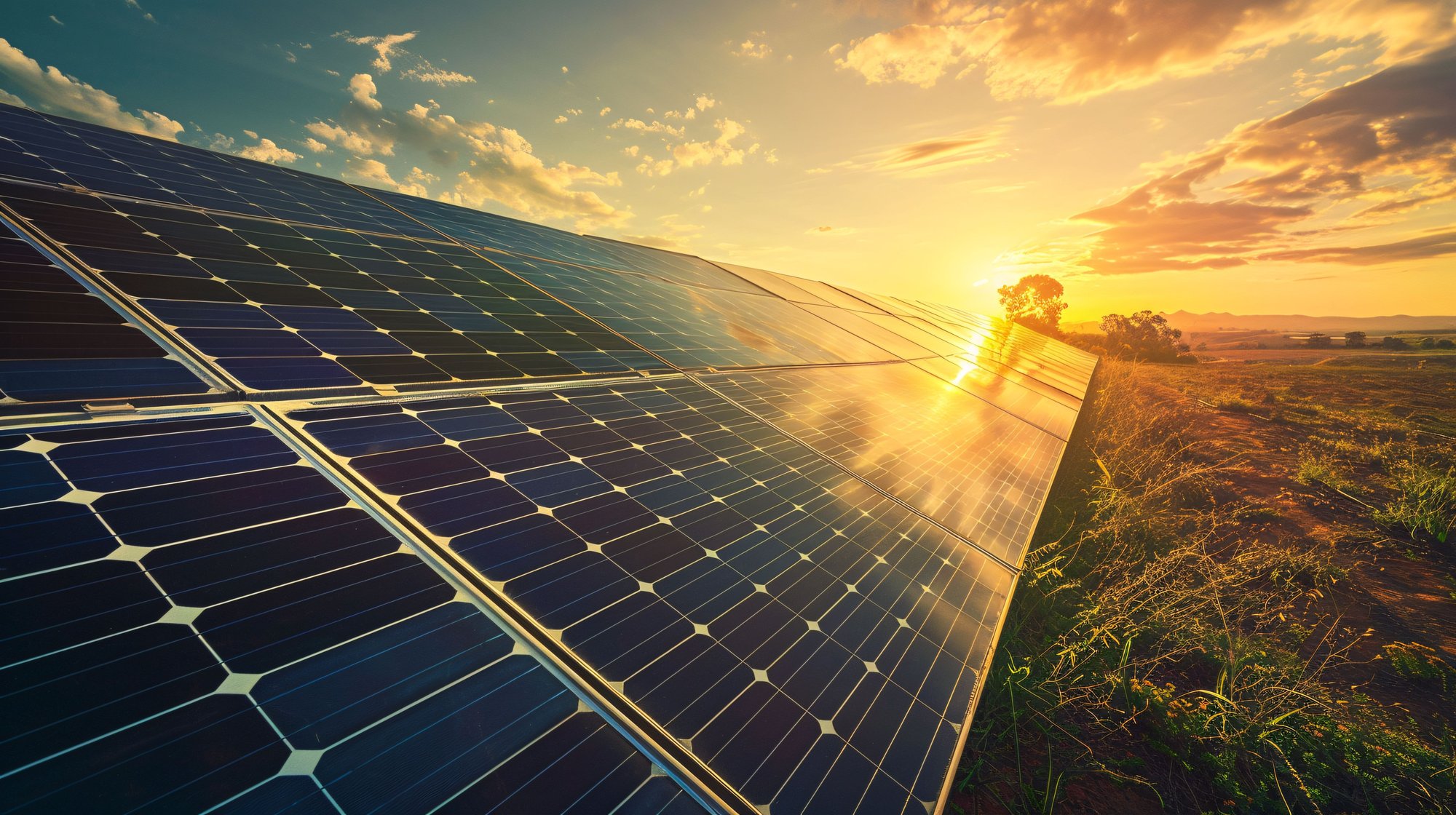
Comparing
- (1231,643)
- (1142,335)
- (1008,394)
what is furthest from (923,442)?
(1142,335)

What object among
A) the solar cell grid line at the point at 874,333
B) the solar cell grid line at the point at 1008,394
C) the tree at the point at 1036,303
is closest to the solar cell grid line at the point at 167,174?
the solar cell grid line at the point at 874,333

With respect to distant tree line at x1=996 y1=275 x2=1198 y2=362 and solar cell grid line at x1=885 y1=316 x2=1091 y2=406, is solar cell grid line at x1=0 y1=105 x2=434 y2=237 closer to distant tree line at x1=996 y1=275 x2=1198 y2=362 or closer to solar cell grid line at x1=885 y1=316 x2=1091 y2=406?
Result: solar cell grid line at x1=885 y1=316 x2=1091 y2=406

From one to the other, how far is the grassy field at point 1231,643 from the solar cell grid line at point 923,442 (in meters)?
A: 1.13

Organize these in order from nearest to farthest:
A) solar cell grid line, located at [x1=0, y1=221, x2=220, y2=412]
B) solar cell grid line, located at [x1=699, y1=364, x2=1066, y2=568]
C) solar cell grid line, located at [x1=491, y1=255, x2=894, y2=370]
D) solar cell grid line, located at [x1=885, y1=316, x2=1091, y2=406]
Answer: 1. solar cell grid line, located at [x1=0, y1=221, x2=220, y2=412]
2. solar cell grid line, located at [x1=699, y1=364, x2=1066, y2=568]
3. solar cell grid line, located at [x1=491, y1=255, x2=894, y2=370]
4. solar cell grid line, located at [x1=885, y1=316, x2=1091, y2=406]

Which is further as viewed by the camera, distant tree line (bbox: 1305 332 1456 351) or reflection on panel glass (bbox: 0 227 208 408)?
distant tree line (bbox: 1305 332 1456 351)

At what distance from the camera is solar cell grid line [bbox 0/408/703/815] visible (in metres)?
1.78

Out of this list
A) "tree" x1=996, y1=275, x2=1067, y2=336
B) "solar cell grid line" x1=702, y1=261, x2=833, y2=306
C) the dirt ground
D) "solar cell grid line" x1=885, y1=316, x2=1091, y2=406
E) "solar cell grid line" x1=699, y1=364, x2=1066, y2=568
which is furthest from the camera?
"tree" x1=996, y1=275, x2=1067, y2=336

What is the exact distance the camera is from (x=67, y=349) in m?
3.87

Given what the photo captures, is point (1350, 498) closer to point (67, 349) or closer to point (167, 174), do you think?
point (67, 349)

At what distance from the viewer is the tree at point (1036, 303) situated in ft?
255

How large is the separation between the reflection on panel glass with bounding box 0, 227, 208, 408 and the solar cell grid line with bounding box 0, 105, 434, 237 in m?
4.20

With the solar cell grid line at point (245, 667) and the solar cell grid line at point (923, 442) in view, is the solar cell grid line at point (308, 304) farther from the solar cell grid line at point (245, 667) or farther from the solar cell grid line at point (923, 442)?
the solar cell grid line at point (923, 442)

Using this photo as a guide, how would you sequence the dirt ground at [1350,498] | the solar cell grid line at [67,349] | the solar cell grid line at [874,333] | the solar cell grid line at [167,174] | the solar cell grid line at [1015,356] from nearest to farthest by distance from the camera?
the solar cell grid line at [67,349], the solar cell grid line at [167,174], the dirt ground at [1350,498], the solar cell grid line at [874,333], the solar cell grid line at [1015,356]

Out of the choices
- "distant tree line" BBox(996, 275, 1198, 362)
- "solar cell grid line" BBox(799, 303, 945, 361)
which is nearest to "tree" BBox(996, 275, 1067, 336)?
"distant tree line" BBox(996, 275, 1198, 362)
